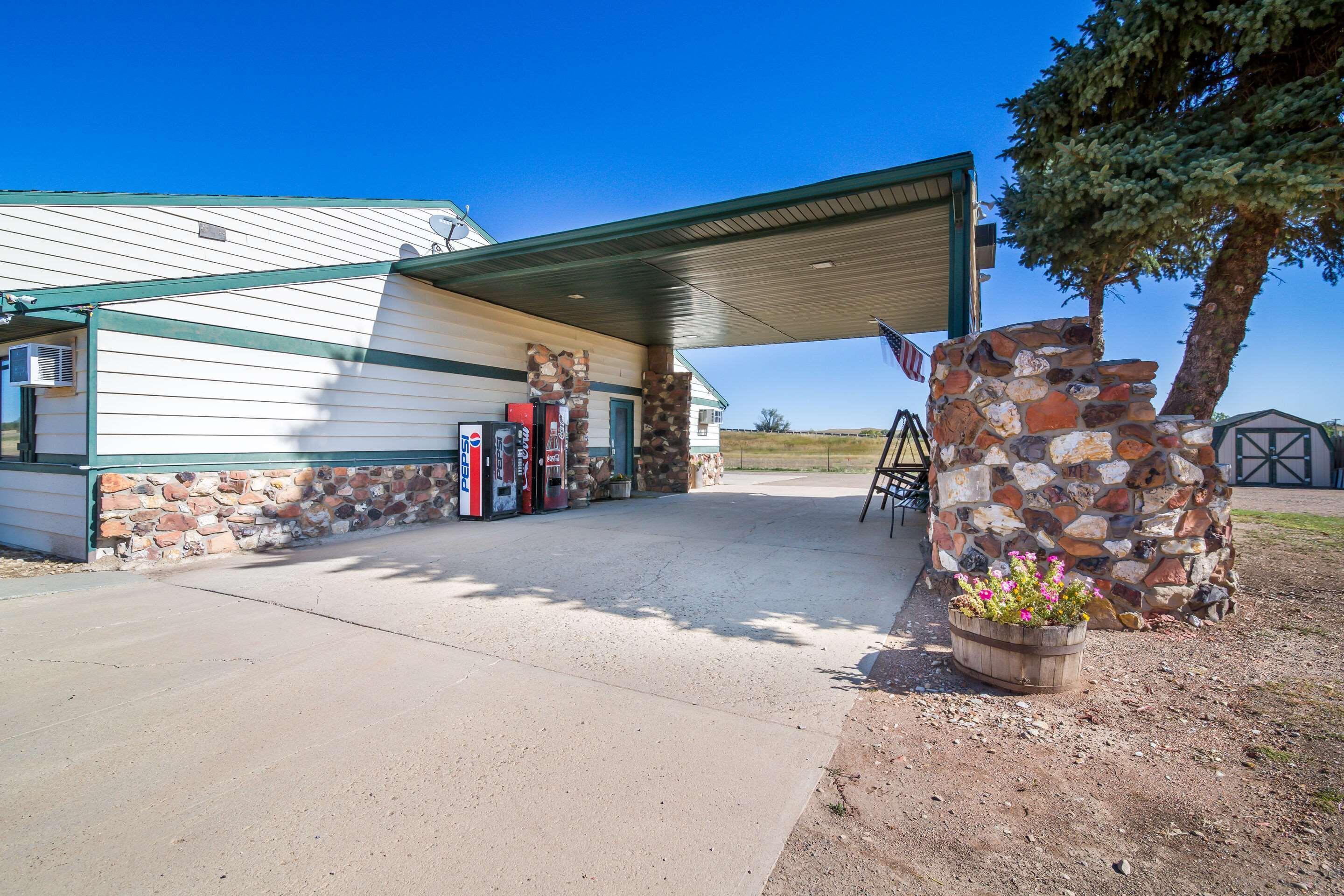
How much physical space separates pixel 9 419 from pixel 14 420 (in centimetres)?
7

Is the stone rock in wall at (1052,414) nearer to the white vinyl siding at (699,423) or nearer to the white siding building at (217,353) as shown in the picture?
the white siding building at (217,353)

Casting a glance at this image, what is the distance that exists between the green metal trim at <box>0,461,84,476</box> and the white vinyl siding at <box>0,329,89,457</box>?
0.14 m

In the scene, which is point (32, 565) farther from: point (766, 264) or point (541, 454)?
point (766, 264)

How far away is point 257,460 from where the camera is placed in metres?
7.11

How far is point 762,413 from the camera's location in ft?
148

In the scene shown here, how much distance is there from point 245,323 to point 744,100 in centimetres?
846

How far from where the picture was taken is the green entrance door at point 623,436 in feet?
43.9

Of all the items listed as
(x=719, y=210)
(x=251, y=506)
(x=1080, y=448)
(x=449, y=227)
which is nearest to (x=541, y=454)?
(x=251, y=506)

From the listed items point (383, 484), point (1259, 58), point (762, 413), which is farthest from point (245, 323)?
point (762, 413)

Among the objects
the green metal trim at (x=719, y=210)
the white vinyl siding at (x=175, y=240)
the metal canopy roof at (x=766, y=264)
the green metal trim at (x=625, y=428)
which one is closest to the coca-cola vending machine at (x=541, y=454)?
the metal canopy roof at (x=766, y=264)

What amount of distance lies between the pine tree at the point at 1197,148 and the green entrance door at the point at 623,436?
859 centimetres

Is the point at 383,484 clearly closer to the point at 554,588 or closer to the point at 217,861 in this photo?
the point at 554,588

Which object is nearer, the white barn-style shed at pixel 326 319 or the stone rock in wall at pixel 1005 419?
the stone rock in wall at pixel 1005 419

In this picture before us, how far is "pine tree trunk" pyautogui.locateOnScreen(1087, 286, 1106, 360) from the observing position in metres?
8.90
